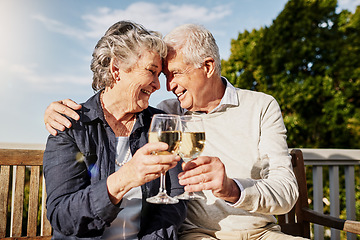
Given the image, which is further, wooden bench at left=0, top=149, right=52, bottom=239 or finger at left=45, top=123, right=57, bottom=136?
wooden bench at left=0, top=149, right=52, bottom=239

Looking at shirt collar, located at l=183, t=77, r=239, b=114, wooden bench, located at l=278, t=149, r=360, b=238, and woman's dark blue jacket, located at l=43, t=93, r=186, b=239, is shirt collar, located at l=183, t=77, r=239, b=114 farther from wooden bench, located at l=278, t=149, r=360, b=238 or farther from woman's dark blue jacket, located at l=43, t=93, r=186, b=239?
wooden bench, located at l=278, t=149, r=360, b=238

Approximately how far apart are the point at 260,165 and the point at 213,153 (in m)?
0.30

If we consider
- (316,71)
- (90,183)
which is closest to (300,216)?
(90,183)

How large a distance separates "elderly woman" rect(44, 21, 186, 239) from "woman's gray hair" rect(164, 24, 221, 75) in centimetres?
22

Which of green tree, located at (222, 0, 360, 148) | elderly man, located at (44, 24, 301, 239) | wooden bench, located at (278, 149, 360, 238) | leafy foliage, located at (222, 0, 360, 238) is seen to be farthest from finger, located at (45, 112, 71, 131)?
green tree, located at (222, 0, 360, 148)

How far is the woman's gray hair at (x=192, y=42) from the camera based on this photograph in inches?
84.7

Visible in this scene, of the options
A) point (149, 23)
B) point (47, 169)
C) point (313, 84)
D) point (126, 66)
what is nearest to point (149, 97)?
point (126, 66)

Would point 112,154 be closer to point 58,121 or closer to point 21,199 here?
point 58,121

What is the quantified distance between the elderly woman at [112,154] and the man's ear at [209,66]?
0.39 m

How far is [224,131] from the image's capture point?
213cm

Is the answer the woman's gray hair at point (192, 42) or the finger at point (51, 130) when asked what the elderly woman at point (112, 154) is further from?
the woman's gray hair at point (192, 42)

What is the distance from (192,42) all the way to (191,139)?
102 cm

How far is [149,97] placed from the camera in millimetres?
1919

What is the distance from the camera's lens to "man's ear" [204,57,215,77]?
225cm
